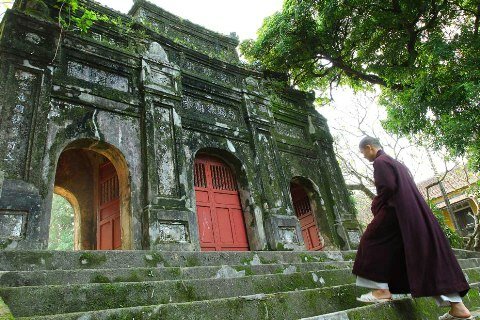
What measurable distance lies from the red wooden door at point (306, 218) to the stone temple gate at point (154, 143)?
33 millimetres

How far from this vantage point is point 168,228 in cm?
607

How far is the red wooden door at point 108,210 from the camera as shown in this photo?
7180 mm

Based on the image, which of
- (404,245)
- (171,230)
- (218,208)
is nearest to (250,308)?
(404,245)

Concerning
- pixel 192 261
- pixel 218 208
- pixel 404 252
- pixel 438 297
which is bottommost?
pixel 438 297

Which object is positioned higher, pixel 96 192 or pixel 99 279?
pixel 96 192

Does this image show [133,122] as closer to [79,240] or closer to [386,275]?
[79,240]

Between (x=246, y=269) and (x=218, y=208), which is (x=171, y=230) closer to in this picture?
(x=218, y=208)

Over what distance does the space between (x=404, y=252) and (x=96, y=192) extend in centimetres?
691

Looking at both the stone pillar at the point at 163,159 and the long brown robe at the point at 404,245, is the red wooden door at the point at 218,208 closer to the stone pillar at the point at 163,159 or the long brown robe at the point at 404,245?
the stone pillar at the point at 163,159

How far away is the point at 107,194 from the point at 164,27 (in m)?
4.80

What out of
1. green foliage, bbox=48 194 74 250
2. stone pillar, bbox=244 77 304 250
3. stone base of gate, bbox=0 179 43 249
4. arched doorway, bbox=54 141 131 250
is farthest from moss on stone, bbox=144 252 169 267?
green foliage, bbox=48 194 74 250

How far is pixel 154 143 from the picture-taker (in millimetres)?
6746

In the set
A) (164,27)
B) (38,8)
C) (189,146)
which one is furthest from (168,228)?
(164,27)

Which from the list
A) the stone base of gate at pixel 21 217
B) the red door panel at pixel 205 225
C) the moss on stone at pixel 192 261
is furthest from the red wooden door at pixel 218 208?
the stone base of gate at pixel 21 217
